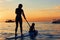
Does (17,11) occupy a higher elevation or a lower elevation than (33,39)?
higher

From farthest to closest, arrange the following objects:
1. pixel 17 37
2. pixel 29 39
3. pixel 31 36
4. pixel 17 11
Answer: pixel 31 36 → pixel 29 39 → pixel 17 37 → pixel 17 11

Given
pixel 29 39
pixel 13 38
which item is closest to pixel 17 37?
pixel 13 38

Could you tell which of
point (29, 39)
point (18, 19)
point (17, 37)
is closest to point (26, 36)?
point (29, 39)

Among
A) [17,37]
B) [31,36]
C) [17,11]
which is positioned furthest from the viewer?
[31,36]

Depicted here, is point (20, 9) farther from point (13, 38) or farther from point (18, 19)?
point (13, 38)

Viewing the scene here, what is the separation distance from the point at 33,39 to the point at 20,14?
9.97ft

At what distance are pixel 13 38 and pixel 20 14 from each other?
198 centimetres

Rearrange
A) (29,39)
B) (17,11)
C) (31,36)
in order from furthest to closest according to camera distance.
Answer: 1. (31,36)
2. (29,39)
3. (17,11)

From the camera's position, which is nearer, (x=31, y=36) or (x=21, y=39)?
(x=21, y=39)

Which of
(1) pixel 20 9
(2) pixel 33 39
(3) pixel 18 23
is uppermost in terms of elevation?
(1) pixel 20 9

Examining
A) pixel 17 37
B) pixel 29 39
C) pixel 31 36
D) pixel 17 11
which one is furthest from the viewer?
pixel 31 36

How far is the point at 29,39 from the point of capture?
51.5 feet

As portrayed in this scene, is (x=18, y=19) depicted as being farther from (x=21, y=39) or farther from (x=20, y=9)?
(x=21, y=39)

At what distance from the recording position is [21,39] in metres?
15.0
